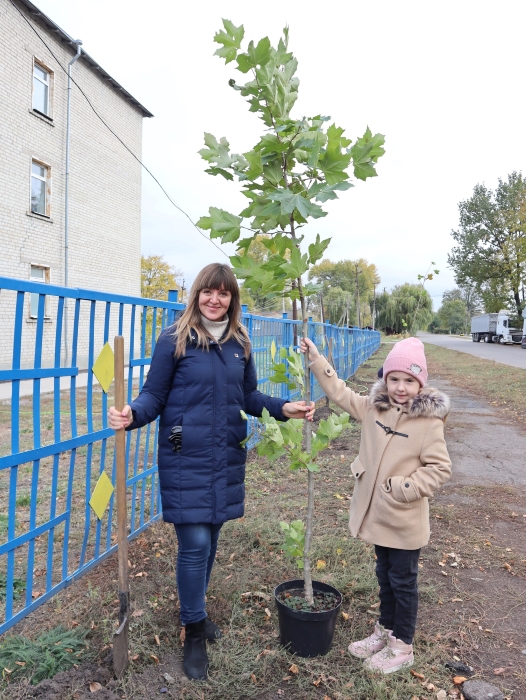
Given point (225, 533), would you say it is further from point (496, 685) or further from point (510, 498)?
point (510, 498)

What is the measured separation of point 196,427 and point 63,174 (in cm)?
1561

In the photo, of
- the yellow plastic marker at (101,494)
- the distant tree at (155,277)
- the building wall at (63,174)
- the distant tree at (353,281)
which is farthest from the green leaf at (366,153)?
the distant tree at (353,281)

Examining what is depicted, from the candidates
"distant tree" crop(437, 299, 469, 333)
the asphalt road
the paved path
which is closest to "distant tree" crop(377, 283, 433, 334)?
the asphalt road

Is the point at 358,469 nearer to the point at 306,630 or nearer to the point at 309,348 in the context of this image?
the point at 309,348

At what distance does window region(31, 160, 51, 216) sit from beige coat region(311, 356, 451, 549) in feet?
48.1

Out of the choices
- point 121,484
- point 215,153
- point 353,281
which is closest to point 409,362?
point 215,153

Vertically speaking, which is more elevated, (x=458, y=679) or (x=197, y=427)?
(x=197, y=427)

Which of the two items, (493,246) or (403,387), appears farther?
(493,246)

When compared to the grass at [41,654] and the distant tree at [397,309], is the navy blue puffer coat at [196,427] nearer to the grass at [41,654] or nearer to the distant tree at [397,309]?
the grass at [41,654]

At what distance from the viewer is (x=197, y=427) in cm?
225

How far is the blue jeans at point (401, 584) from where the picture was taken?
2.29 m

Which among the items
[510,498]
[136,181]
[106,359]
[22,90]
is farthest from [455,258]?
[106,359]

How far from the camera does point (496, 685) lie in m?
2.29

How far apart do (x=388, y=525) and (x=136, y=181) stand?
1980 cm
